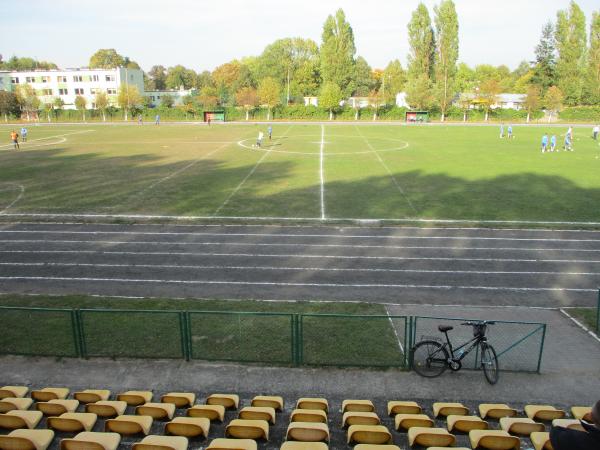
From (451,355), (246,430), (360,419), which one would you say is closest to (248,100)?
(451,355)

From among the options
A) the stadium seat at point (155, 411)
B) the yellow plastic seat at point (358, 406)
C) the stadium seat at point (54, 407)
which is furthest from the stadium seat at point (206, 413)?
the yellow plastic seat at point (358, 406)

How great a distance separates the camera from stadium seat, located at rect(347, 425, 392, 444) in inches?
261

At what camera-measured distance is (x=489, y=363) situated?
9.73m

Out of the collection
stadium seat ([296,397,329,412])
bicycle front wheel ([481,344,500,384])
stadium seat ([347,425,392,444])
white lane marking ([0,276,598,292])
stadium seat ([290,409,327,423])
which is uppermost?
stadium seat ([347,425,392,444])

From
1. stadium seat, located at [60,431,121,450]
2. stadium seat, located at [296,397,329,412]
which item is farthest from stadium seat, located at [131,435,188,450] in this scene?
stadium seat, located at [296,397,329,412]

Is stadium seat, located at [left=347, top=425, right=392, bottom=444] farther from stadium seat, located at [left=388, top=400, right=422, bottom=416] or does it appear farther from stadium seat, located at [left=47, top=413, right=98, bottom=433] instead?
stadium seat, located at [left=47, top=413, right=98, bottom=433]

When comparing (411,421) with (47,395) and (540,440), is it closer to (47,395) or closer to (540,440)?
(540,440)

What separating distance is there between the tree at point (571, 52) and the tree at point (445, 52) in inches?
834

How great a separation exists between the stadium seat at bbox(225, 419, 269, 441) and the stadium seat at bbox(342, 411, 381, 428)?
1247 mm

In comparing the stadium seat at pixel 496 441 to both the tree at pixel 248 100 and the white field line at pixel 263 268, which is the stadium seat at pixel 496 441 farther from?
the tree at pixel 248 100

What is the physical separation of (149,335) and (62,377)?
2128mm

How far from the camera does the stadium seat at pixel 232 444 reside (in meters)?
6.03

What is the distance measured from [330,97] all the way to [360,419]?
9065 cm

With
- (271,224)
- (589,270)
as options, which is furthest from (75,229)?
(589,270)
